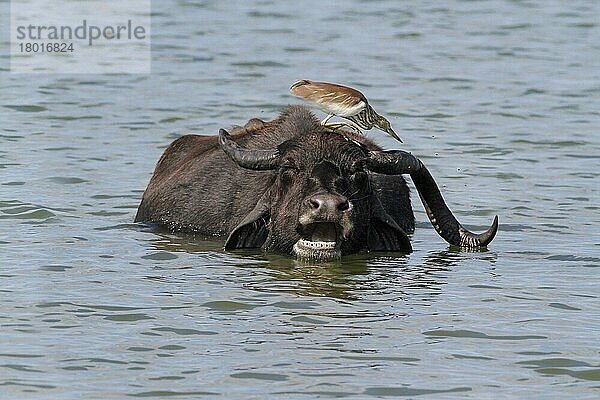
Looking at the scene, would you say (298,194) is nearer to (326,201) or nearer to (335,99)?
(326,201)

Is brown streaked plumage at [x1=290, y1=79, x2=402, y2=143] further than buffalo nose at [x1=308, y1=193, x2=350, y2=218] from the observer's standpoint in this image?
Yes

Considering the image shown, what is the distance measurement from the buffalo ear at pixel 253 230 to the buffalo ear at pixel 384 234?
75 cm

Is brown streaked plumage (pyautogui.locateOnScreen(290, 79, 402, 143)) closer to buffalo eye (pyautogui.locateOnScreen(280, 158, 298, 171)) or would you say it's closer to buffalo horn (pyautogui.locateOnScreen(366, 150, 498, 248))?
buffalo eye (pyautogui.locateOnScreen(280, 158, 298, 171))

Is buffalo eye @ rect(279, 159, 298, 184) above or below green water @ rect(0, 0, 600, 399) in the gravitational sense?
above

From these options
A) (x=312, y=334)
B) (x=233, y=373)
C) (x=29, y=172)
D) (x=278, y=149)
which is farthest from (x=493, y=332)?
(x=29, y=172)

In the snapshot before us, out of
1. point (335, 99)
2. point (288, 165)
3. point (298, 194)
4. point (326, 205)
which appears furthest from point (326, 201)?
point (335, 99)

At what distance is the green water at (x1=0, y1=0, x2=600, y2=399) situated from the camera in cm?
841

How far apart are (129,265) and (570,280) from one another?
297cm

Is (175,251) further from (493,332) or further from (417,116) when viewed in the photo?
(417,116)

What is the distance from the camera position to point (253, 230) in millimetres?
11461

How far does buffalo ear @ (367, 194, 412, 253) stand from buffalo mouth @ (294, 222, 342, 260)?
57cm

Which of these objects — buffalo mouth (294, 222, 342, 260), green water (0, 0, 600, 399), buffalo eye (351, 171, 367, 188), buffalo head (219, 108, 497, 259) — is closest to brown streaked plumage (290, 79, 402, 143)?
buffalo head (219, 108, 497, 259)

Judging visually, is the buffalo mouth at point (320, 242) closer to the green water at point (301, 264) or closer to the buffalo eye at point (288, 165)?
the green water at point (301, 264)

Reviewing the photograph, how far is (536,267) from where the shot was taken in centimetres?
1110
